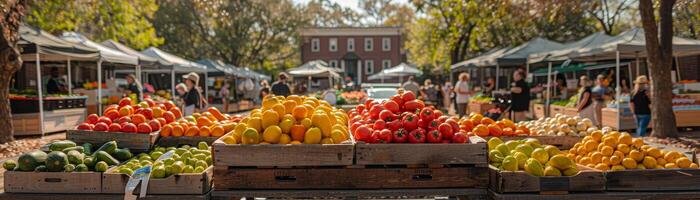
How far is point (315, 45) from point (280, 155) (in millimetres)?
57106

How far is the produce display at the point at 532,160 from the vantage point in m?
4.61

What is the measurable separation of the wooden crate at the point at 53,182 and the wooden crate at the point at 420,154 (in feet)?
7.21

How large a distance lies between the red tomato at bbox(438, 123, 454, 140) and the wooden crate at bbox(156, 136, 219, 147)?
→ 2.68 metres

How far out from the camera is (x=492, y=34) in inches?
1403

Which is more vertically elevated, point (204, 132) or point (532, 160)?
point (204, 132)

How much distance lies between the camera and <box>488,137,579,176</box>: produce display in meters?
4.61

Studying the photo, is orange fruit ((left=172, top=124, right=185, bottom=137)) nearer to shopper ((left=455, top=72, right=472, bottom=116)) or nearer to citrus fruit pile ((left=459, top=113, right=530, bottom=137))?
citrus fruit pile ((left=459, top=113, right=530, bottom=137))

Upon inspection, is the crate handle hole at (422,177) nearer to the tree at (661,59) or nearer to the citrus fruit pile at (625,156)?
the citrus fruit pile at (625,156)

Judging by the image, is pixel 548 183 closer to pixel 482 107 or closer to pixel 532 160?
pixel 532 160

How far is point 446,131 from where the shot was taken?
4734 millimetres

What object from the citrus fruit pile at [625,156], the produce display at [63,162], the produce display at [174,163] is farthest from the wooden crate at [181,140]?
the citrus fruit pile at [625,156]

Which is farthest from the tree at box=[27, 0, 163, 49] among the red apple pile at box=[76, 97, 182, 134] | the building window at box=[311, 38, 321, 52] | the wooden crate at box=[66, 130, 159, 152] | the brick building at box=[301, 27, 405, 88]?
the brick building at box=[301, 27, 405, 88]

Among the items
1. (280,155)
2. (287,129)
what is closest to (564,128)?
(287,129)

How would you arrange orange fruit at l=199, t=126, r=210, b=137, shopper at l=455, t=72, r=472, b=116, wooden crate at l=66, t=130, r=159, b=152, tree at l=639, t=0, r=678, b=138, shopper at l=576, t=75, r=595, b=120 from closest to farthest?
wooden crate at l=66, t=130, r=159, b=152
orange fruit at l=199, t=126, r=210, b=137
tree at l=639, t=0, r=678, b=138
shopper at l=576, t=75, r=595, b=120
shopper at l=455, t=72, r=472, b=116
